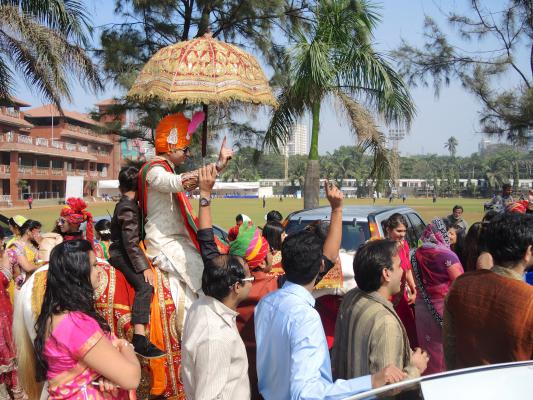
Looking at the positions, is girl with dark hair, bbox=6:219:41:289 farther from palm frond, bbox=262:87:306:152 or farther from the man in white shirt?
palm frond, bbox=262:87:306:152

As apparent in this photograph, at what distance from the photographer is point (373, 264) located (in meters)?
2.76

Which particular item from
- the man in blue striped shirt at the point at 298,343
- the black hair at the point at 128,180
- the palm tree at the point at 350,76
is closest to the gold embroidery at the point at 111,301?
the black hair at the point at 128,180

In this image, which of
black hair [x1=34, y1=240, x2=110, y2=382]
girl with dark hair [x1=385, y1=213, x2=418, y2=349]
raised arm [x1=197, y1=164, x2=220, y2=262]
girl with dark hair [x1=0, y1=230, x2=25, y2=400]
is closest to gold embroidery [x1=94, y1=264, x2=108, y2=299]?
raised arm [x1=197, y1=164, x2=220, y2=262]

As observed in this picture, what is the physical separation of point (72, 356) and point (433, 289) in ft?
9.80

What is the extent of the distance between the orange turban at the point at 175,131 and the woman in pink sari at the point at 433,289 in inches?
84.6

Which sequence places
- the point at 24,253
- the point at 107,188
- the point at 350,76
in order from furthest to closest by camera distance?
the point at 107,188
the point at 350,76
the point at 24,253

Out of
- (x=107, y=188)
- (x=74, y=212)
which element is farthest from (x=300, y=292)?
(x=107, y=188)

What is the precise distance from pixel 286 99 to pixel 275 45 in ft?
7.55

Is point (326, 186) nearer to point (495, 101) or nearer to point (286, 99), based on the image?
point (286, 99)

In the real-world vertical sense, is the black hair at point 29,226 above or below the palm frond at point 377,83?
below

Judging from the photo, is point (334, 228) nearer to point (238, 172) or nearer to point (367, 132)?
point (367, 132)

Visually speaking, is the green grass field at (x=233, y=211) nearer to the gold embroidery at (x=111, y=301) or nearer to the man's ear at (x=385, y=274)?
the gold embroidery at (x=111, y=301)

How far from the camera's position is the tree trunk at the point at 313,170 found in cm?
1089

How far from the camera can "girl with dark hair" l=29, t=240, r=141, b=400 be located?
7.95 ft
